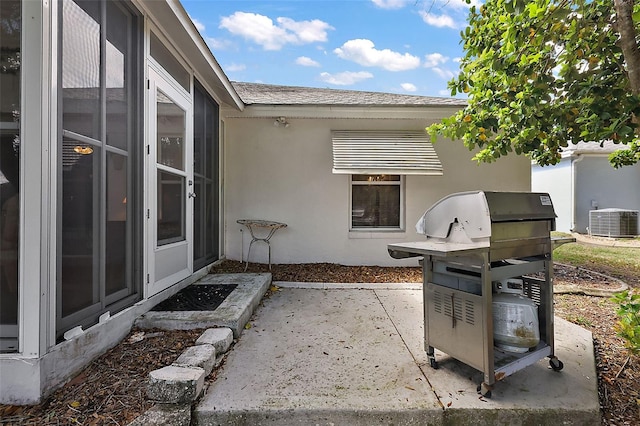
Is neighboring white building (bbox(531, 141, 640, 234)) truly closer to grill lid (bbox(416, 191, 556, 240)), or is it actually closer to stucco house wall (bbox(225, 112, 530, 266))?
stucco house wall (bbox(225, 112, 530, 266))

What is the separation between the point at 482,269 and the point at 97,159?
11.0 feet

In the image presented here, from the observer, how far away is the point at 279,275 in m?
5.81

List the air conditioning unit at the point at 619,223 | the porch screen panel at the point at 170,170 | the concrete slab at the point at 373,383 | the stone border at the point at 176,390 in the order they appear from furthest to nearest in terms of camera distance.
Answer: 1. the air conditioning unit at the point at 619,223
2. the porch screen panel at the point at 170,170
3. the concrete slab at the point at 373,383
4. the stone border at the point at 176,390

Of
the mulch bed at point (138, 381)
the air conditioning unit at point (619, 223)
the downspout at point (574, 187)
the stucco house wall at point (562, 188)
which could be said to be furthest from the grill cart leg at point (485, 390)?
the downspout at point (574, 187)

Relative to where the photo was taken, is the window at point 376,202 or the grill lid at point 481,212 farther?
the window at point 376,202

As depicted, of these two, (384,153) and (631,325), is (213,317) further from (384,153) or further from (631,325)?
(384,153)

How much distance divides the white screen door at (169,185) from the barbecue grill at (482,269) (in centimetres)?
290

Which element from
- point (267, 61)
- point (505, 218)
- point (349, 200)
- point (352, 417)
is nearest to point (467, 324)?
point (505, 218)

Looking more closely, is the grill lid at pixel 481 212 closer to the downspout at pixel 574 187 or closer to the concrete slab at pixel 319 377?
the concrete slab at pixel 319 377

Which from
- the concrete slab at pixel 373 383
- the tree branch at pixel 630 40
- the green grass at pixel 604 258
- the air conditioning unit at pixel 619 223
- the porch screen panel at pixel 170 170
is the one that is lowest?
the concrete slab at pixel 373 383

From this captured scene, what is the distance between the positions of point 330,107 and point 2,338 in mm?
5576

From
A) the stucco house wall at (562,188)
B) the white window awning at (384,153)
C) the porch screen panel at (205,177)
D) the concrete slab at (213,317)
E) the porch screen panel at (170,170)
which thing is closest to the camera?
the concrete slab at (213,317)

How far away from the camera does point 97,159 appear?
8.94 feet

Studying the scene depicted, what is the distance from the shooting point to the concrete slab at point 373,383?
6.81 feet
